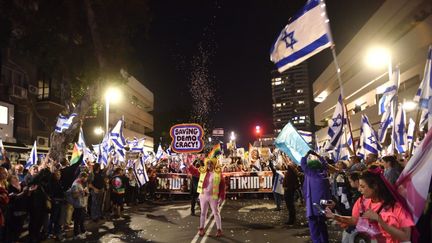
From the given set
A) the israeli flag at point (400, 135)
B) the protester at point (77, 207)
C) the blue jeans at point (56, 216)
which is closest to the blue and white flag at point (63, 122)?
the protester at point (77, 207)

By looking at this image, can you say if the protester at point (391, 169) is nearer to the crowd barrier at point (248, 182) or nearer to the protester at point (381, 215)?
the protester at point (381, 215)

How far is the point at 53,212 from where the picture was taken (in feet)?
35.8

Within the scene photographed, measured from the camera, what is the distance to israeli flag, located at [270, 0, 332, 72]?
317 inches

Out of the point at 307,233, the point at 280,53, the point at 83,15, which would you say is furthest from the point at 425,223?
the point at 83,15

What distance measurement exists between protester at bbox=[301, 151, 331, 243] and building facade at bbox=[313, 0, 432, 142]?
15527mm

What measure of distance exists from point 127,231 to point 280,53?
6.53 metres

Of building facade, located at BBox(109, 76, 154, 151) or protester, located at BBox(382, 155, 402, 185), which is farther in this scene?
building facade, located at BBox(109, 76, 154, 151)

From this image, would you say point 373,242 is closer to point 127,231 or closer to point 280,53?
point 280,53

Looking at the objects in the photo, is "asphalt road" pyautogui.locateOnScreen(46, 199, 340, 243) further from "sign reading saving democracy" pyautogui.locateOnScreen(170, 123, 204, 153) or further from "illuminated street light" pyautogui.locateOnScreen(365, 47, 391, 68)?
"illuminated street light" pyautogui.locateOnScreen(365, 47, 391, 68)

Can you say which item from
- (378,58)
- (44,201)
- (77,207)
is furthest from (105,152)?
(378,58)

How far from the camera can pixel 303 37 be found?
28.2 ft

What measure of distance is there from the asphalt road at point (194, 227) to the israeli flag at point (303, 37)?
14.2ft

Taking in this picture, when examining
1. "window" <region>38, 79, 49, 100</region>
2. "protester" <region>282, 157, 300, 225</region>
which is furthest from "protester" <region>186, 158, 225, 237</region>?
"window" <region>38, 79, 49, 100</region>

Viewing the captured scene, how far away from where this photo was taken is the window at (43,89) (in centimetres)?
3516
